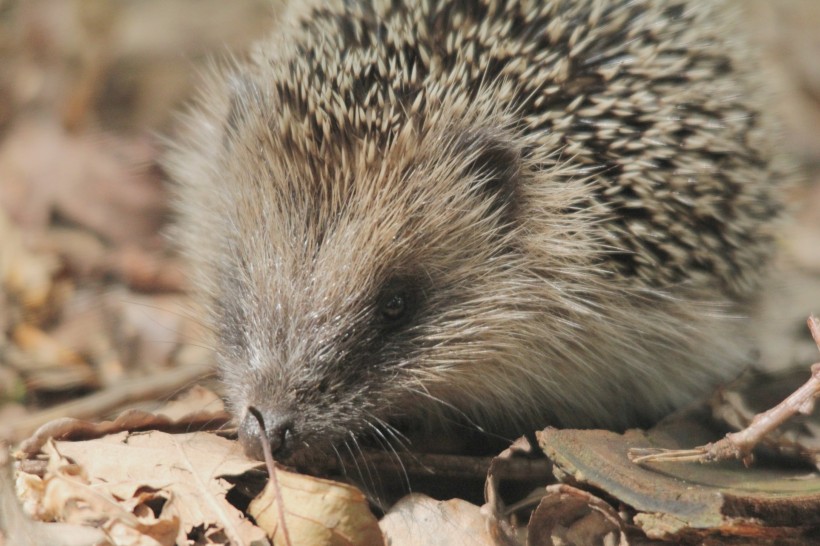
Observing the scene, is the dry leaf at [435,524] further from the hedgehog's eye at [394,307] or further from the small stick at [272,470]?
the hedgehog's eye at [394,307]

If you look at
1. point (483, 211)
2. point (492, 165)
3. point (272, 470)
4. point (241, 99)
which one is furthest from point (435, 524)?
point (241, 99)

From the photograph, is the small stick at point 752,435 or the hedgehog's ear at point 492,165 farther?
the hedgehog's ear at point 492,165

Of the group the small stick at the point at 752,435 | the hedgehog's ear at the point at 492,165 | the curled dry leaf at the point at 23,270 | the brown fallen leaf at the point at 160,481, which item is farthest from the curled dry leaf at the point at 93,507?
the curled dry leaf at the point at 23,270

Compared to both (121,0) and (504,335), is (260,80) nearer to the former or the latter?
(504,335)

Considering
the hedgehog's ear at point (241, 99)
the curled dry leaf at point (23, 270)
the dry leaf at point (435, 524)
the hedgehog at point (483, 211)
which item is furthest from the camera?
the curled dry leaf at point (23, 270)

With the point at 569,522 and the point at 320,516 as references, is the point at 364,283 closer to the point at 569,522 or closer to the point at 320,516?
the point at 320,516
